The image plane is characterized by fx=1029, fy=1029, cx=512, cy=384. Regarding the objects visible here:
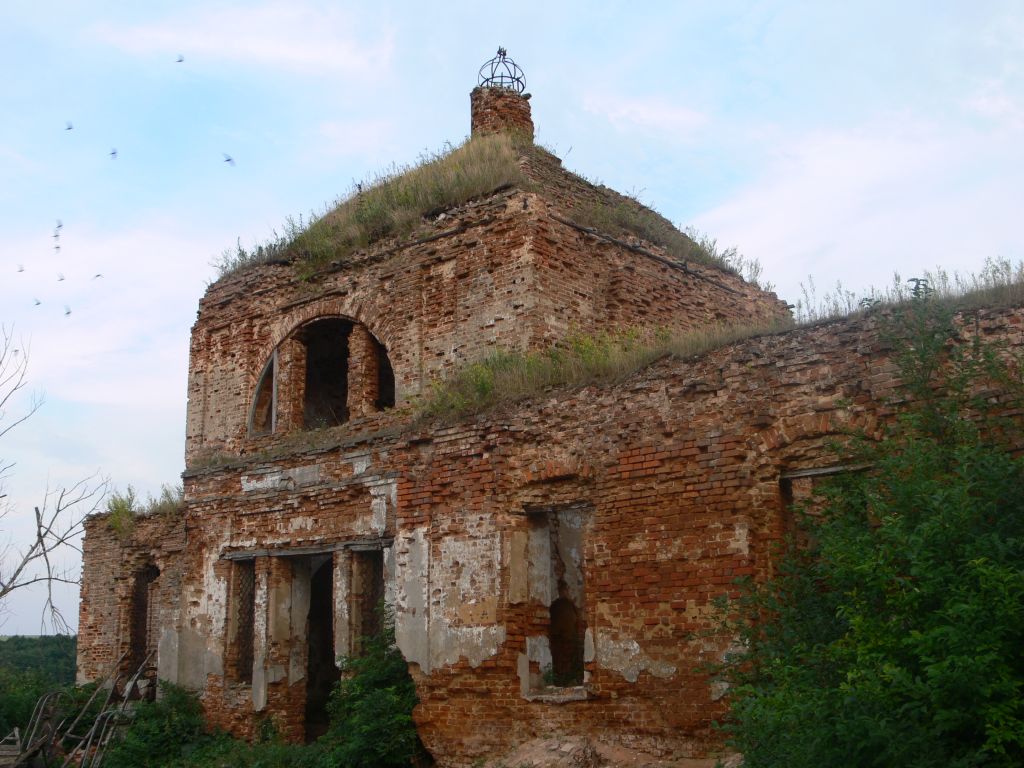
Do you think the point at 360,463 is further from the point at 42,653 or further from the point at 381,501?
the point at 42,653

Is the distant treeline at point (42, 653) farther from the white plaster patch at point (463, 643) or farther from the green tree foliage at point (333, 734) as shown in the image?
the white plaster patch at point (463, 643)

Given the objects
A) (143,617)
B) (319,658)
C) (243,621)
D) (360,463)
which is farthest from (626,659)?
(143,617)

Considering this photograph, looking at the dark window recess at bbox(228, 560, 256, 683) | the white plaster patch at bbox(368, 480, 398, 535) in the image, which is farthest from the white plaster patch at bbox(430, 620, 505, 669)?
the dark window recess at bbox(228, 560, 256, 683)

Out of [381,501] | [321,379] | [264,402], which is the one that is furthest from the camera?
[321,379]

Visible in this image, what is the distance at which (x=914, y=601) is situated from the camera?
549 centimetres

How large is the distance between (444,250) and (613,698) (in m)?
5.85

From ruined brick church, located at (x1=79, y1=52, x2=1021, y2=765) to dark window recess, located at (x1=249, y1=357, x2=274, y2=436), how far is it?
0.13 feet

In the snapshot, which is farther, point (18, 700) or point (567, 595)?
point (18, 700)

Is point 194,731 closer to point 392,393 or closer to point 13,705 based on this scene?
point 13,705

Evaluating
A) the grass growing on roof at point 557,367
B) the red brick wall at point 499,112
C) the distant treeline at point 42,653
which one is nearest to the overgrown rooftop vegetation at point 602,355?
the grass growing on roof at point 557,367

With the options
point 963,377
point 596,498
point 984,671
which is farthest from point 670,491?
point 984,671

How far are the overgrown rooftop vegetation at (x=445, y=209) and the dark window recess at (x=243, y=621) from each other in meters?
4.00

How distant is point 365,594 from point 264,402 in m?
3.81

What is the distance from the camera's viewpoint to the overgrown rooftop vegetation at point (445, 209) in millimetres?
12430
